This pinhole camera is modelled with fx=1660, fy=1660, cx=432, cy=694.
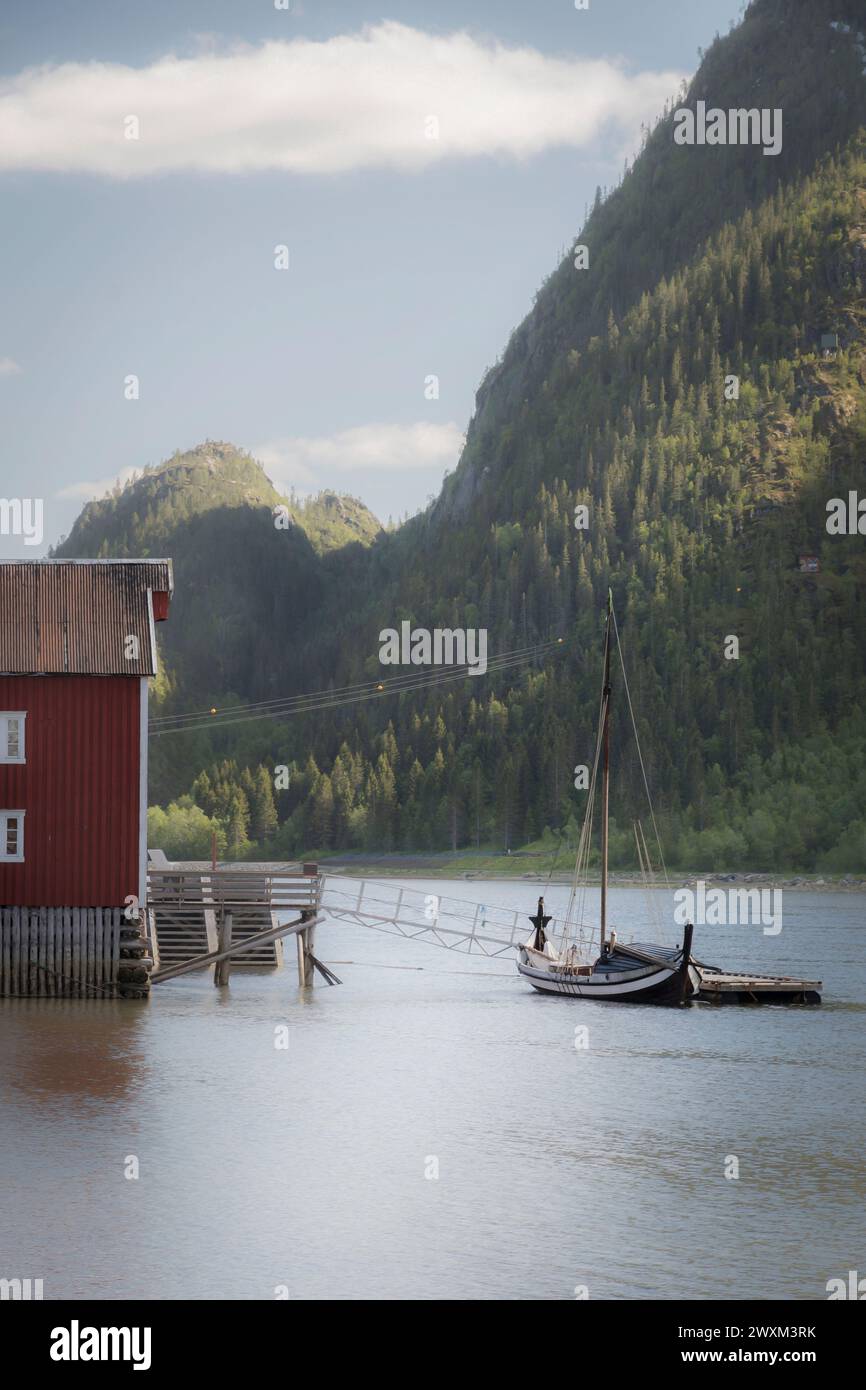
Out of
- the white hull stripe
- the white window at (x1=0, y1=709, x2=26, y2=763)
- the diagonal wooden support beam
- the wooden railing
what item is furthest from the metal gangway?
the white window at (x1=0, y1=709, x2=26, y2=763)

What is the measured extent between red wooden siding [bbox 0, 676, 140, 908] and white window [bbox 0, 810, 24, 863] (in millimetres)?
133

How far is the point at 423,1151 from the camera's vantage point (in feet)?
90.6

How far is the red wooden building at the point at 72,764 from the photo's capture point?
41625mm

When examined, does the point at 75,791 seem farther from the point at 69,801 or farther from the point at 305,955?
the point at 305,955

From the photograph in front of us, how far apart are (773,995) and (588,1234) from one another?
111 feet

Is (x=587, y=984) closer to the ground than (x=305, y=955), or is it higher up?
closer to the ground

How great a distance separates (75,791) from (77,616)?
4.71m

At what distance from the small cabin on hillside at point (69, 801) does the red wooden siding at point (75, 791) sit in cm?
3

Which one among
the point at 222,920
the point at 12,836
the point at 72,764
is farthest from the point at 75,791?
the point at 222,920

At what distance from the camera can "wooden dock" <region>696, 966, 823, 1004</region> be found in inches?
2116

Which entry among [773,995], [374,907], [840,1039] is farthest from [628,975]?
[374,907]

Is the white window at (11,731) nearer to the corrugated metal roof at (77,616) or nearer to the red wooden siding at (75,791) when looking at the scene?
the red wooden siding at (75,791)

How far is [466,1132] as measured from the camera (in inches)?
1164
